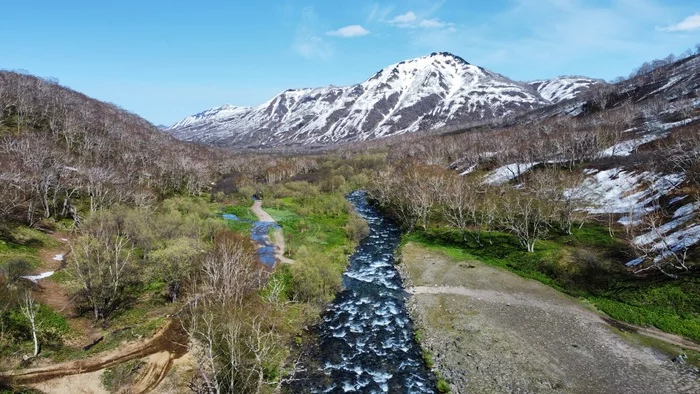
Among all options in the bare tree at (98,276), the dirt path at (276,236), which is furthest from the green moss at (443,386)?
the bare tree at (98,276)

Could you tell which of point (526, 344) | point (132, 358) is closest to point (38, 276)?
point (132, 358)

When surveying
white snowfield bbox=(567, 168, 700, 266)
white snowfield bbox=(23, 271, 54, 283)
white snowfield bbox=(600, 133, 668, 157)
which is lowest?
white snowfield bbox=(23, 271, 54, 283)

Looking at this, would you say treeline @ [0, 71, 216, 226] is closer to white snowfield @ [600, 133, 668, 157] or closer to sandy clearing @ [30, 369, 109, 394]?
sandy clearing @ [30, 369, 109, 394]

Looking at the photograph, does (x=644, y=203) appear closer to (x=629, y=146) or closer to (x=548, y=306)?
(x=548, y=306)

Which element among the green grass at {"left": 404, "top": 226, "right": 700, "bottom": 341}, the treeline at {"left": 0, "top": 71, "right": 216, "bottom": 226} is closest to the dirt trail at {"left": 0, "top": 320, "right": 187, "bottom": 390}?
the treeline at {"left": 0, "top": 71, "right": 216, "bottom": 226}

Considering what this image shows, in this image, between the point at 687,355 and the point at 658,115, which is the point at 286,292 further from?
the point at 658,115

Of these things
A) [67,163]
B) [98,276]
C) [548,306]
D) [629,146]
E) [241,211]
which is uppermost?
[629,146]
